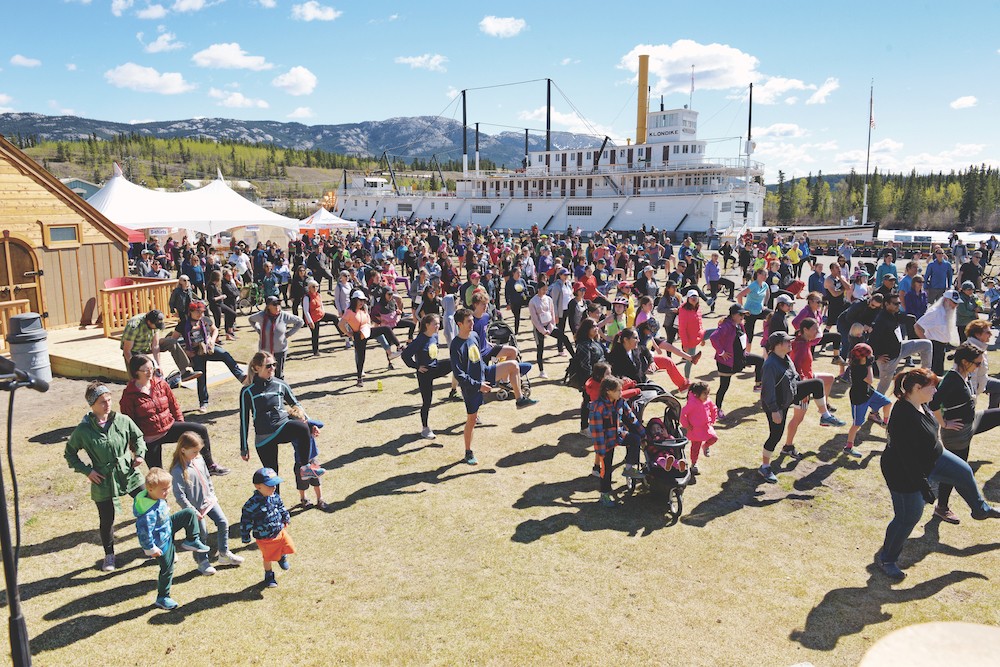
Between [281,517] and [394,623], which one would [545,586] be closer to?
[394,623]

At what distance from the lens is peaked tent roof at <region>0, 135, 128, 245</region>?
13141 mm

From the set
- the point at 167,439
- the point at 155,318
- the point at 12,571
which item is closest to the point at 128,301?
the point at 155,318

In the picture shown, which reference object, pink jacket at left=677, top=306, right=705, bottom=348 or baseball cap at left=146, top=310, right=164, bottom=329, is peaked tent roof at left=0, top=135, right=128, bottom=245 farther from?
pink jacket at left=677, top=306, right=705, bottom=348

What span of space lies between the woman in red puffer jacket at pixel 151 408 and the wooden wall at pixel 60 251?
405 inches

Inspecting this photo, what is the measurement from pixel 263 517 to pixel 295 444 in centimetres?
136

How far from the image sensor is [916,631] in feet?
13.9

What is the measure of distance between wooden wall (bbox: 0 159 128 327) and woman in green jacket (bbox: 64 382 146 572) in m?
11.0

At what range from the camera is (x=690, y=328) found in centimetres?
1006

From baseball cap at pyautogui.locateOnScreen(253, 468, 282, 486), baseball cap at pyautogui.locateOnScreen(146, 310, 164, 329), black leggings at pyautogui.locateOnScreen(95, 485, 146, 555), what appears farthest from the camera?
baseball cap at pyautogui.locateOnScreen(146, 310, 164, 329)

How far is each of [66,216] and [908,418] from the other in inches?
653

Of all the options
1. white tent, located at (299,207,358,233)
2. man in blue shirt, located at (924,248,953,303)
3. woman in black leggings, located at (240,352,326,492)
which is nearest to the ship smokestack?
white tent, located at (299,207,358,233)

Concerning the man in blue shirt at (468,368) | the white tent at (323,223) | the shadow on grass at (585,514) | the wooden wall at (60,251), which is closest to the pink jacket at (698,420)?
the shadow on grass at (585,514)

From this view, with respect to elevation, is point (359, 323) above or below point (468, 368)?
above

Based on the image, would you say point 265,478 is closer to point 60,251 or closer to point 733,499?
point 733,499
